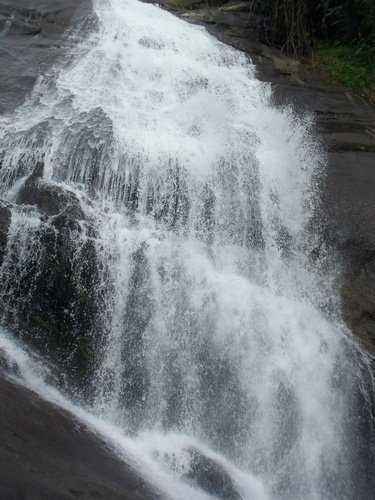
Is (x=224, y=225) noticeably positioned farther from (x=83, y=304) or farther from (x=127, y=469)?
(x=127, y=469)

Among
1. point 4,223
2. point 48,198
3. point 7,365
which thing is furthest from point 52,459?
point 48,198

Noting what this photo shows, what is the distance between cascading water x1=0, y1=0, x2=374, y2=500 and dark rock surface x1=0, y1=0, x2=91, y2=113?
1.16ft

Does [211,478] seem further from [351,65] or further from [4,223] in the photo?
[351,65]

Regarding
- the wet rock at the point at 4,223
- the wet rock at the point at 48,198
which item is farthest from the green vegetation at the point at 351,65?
the wet rock at the point at 4,223

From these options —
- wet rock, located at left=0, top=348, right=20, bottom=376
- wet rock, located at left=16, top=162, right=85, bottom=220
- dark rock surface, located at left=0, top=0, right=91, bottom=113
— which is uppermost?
dark rock surface, located at left=0, top=0, right=91, bottom=113

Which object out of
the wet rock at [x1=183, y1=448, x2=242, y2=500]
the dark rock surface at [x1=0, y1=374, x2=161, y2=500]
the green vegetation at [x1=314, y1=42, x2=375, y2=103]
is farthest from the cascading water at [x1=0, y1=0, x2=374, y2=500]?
the green vegetation at [x1=314, y1=42, x2=375, y2=103]

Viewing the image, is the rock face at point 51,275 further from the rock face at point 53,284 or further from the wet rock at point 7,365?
the wet rock at point 7,365

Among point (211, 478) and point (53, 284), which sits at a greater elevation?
point (53, 284)

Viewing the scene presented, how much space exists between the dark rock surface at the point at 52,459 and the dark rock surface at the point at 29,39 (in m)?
4.64

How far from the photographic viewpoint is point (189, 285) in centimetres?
602

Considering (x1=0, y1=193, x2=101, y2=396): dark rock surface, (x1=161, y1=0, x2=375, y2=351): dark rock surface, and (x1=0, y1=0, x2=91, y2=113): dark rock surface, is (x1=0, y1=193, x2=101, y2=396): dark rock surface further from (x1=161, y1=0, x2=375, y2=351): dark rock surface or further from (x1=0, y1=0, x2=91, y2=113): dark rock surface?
(x1=161, y1=0, x2=375, y2=351): dark rock surface

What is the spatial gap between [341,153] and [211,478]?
504 centimetres

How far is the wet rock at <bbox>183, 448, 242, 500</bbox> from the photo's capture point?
4688 mm

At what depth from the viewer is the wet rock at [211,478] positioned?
4688mm
